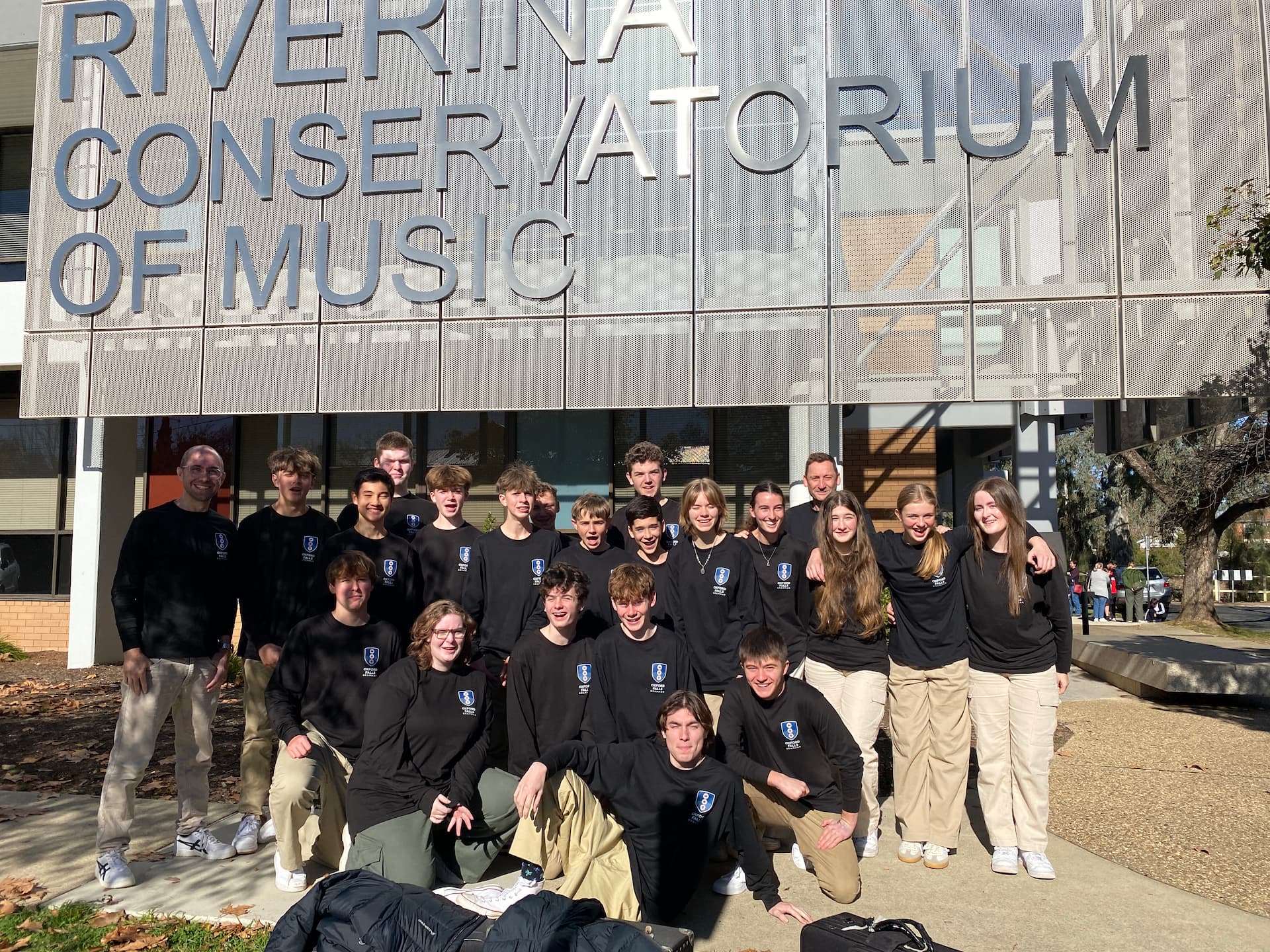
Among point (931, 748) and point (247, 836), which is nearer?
point (247, 836)

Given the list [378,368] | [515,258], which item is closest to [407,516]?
[378,368]

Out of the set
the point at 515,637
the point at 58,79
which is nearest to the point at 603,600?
the point at 515,637

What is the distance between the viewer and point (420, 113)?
10.8 meters

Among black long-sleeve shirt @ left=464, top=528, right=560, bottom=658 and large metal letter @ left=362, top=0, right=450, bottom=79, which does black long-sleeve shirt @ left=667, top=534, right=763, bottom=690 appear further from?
large metal letter @ left=362, top=0, right=450, bottom=79

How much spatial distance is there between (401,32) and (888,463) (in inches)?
342

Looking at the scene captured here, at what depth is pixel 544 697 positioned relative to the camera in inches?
182

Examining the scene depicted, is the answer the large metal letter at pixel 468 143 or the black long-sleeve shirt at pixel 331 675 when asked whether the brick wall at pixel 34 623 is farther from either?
the black long-sleeve shirt at pixel 331 675

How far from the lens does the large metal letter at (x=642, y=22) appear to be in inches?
406

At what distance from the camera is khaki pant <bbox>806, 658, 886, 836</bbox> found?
5066mm

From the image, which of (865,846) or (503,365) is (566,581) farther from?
(503,365)

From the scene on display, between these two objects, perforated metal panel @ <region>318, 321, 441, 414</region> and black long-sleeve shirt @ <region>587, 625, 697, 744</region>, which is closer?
black long-sleeve shirt @ <region>587, 625, 697, 744</region>

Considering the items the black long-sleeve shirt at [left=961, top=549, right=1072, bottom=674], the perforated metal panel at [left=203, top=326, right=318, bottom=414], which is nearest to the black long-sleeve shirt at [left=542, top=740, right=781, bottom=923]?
the black long-sleeve shirt at [left=961, top=549, right=1072, bottom=674]

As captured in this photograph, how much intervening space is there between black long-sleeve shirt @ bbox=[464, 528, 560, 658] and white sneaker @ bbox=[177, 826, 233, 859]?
5.40 feet

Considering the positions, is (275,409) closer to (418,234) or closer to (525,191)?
(418,234)
